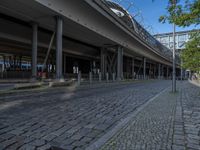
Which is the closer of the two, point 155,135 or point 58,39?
point 155,135

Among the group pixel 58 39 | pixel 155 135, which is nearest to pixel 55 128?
pixel 155 135

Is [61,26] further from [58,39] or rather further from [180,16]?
[180,16]

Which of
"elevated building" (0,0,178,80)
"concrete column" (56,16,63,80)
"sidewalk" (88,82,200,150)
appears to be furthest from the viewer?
"concrete column" (56,16,63,80)

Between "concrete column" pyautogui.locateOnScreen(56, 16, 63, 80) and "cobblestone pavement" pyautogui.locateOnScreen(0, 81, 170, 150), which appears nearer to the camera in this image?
"cobblestone pavement" pyautogui.locateOnScreen(0, 81, 170, 150)

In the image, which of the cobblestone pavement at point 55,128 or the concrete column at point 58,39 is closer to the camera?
the cobblestone pavement at point 55,128

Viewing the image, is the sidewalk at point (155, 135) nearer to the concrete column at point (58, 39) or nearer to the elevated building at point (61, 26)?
the elevated building at point (61, 26)

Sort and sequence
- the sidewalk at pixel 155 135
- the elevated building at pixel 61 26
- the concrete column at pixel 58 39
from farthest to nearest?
the concrete column at pixel 58 39, the elevated building at pixel 61 26, the sidewalk at pixel 155 135

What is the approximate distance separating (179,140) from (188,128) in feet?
4.27

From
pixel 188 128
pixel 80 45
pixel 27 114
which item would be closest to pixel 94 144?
pixel 188 128

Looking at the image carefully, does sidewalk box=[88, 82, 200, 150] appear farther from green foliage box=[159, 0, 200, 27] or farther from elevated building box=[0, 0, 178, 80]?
elevated building box=[0, 0, 178, 80]

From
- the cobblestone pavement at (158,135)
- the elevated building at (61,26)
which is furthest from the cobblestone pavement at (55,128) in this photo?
the elevated building at (61,26)

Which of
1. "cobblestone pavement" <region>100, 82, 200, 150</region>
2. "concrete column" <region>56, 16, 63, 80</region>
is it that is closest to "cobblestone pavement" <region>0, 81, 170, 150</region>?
"cobblestone pavement" <region>100, 82, 200, 150</region>

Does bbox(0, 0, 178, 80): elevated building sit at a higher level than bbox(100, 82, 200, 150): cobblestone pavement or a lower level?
higher

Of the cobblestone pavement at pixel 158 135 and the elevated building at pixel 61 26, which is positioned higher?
the elevated building at pixel 61 26
